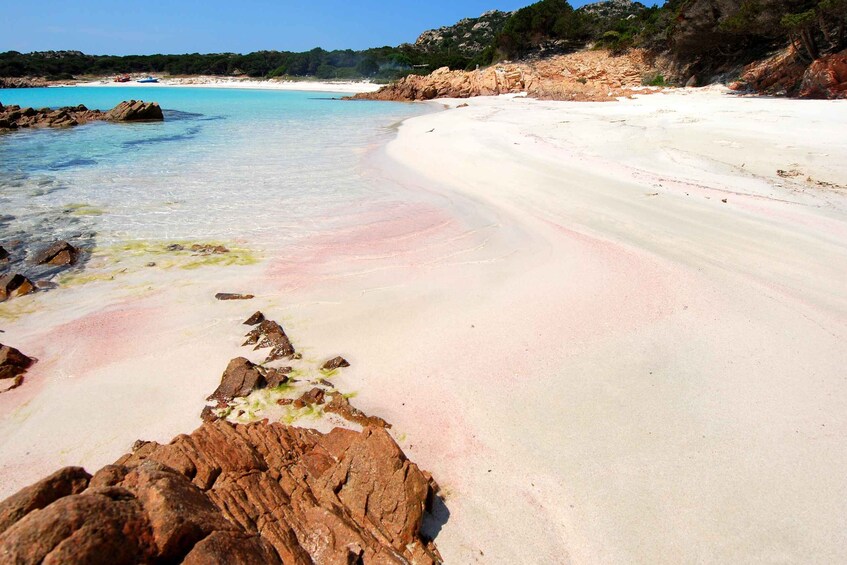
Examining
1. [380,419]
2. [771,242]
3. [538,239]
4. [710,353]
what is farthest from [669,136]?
[380,419]

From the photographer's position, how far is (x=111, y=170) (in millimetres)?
10773

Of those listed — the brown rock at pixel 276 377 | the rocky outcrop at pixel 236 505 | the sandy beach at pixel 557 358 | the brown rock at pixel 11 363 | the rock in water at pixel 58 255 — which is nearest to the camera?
the rocky outcrop at pixel 236 505

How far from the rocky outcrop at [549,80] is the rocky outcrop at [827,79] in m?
7.39

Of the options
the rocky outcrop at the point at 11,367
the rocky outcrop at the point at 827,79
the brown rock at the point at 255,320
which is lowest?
the rocky outcrop at the point at 11,367

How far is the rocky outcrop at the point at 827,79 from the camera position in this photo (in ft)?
40.0

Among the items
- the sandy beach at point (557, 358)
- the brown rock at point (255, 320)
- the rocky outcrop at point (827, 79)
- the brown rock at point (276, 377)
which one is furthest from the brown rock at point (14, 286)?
the rocky outcrop at point (827, 79)

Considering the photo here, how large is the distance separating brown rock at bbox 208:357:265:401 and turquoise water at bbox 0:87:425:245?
316 cm

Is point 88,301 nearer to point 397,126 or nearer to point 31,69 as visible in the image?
point 397,126

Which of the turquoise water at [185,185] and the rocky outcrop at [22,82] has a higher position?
the rocky outcrop at [22,82]

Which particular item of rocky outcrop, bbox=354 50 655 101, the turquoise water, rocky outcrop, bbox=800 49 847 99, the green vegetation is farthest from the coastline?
rocky outcrop, bbox=800 49 847 99

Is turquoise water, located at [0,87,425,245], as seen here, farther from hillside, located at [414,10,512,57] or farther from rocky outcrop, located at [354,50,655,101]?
hillside, located at [414,10,512,57]

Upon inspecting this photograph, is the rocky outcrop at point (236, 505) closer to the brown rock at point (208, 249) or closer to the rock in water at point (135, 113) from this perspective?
the brown rock at point (208, 249)

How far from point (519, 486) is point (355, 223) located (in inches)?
198

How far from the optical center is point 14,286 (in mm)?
4688
